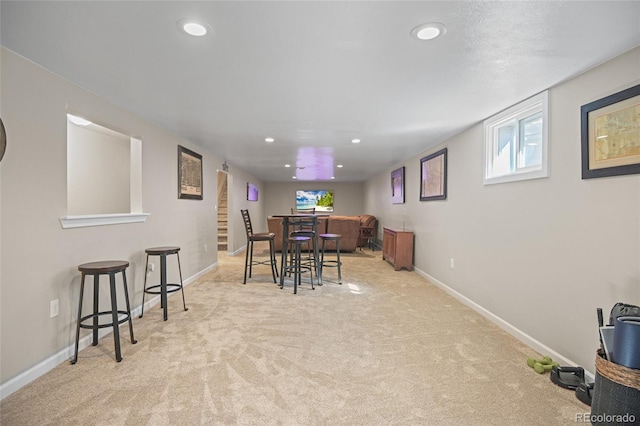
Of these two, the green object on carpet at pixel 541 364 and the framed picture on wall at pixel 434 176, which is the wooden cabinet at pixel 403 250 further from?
the green object on carpet at pixel 541 364

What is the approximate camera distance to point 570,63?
2.02 m

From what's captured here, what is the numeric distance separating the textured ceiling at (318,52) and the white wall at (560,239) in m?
0.26

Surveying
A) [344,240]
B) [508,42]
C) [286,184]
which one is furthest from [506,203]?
[286,184]

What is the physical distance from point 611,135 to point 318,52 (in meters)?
1.85

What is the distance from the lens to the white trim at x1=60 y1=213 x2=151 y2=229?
93.7 inches

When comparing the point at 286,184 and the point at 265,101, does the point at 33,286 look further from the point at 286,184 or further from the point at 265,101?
the point at 286,184

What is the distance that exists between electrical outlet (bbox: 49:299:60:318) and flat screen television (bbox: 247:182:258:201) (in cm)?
669

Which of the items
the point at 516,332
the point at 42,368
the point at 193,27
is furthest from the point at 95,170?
the point at 516,332

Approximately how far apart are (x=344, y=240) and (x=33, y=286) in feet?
20.6

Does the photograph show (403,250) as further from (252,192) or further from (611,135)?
(252,192)

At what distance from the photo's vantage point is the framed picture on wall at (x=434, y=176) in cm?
447

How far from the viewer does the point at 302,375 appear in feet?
6.98

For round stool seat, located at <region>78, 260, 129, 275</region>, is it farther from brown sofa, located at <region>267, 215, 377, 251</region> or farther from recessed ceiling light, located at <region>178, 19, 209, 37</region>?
brown sofa, located at <region>267, 215, 377, 251</region>

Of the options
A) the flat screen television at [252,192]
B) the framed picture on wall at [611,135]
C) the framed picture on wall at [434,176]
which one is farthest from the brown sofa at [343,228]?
the framed picture on wall at [611,135]
